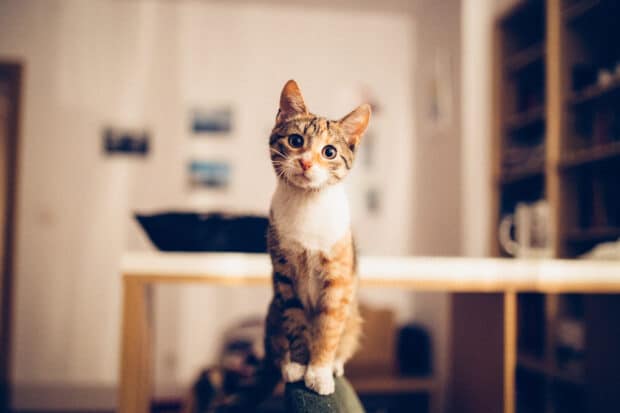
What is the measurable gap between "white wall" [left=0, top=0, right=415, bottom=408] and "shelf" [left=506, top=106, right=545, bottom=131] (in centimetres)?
98

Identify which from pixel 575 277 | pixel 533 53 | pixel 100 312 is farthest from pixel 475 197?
pixel 100 312

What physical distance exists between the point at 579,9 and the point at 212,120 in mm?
2432

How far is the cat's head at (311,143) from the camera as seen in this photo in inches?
20.5

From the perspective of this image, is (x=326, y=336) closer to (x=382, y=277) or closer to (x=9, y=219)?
(x=382, y=277)

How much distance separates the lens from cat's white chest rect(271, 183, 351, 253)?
57 centimetres

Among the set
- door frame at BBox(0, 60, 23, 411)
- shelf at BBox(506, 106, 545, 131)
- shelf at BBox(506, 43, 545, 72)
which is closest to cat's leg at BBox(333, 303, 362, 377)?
shelf at BBox(506, 106, 545, 131)

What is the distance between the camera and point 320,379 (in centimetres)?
58

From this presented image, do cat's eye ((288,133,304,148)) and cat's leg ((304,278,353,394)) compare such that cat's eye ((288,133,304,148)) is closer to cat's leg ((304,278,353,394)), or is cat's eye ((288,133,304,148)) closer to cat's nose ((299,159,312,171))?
cat's nose ((299,159,312,171))

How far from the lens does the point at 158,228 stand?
889 mm

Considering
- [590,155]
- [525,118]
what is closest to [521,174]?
[525,118]

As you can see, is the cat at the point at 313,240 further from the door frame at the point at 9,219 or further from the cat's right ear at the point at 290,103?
the door frame at the point at 9,219

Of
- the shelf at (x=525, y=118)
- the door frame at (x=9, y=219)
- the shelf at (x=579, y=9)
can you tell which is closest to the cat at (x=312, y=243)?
the shelf at (x=579, y=9)

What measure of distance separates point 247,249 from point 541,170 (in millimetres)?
1953

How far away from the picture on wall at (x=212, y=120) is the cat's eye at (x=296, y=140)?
300 centimetres
